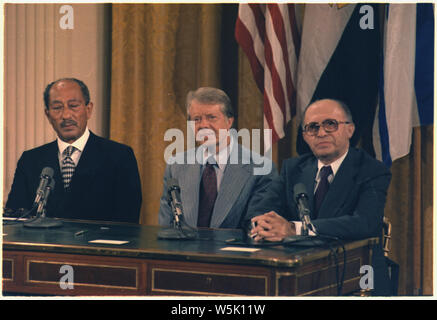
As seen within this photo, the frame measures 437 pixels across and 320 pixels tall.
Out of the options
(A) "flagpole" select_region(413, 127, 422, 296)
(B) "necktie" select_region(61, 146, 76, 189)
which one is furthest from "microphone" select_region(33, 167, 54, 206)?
(A) "flagpole" select_region(413, 127, 422, 296)

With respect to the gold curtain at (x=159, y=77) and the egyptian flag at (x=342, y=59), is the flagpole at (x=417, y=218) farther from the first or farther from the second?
the gold curtain at (x=159, y=77)

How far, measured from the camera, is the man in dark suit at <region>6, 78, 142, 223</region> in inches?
223

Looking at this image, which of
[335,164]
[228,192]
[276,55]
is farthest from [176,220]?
[276,55]

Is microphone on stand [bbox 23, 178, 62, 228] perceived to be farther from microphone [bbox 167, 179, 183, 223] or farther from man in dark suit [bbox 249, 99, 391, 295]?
man in dark suit [bbox 249, 99, 391, 295]

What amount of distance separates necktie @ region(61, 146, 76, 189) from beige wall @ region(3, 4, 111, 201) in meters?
0.49

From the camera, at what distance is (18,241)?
404 centimetres

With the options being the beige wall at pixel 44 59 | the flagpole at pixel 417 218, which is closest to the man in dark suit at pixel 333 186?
the flagpole at pixel 417 218

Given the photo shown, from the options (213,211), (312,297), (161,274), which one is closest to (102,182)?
(213,211)

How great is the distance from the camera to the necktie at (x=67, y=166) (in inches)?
223

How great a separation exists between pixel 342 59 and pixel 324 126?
898mm

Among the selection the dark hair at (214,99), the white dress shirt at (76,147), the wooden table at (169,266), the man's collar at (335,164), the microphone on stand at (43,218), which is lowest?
the wooden table at (169,266)

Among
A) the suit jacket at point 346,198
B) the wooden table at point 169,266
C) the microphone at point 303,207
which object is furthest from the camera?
the suit jacket at point 346,198

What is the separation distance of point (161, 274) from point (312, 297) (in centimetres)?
84

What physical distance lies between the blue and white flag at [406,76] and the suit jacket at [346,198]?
2.25 ft
